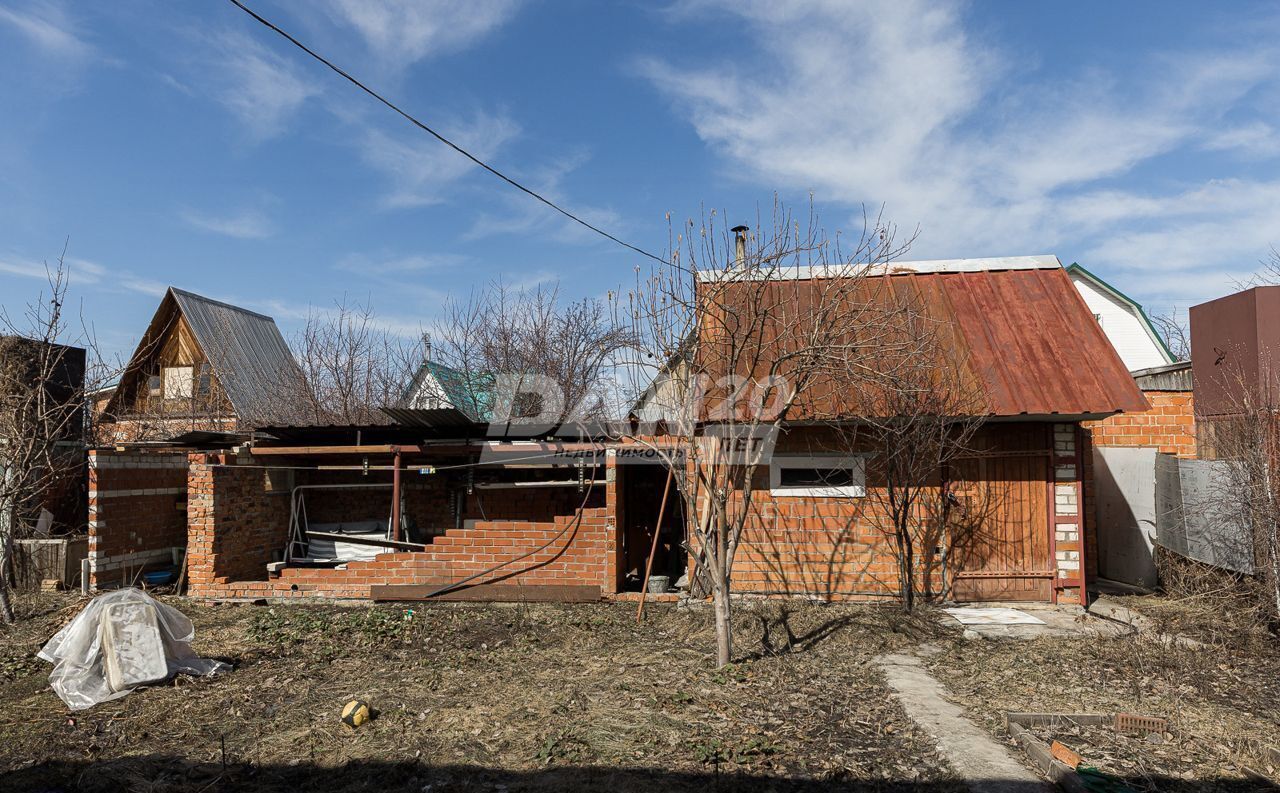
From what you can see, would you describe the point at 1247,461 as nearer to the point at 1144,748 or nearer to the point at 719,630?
the point at 1144,748

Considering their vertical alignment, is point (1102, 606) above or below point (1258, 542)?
below

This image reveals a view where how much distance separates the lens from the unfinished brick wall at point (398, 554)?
10.4 metres

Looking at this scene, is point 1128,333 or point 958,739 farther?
point 1128,333

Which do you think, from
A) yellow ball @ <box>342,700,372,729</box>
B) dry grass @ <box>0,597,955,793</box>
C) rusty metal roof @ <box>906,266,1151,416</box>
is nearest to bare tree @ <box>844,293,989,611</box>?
rusty metal roof @ <box>906,266,1151,416</box>

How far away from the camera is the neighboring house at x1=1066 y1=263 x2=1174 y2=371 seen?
21250mm

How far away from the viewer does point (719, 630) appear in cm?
716

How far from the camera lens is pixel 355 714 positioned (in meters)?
5.90

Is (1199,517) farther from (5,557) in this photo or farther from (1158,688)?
(5,557)

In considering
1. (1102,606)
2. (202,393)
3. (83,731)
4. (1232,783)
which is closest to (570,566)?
(83,731)

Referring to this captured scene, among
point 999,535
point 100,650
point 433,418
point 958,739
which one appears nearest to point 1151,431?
point 999,535

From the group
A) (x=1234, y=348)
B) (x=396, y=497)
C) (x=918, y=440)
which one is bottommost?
(x=396, y=497)

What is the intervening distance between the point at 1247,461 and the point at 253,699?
9.55 meters

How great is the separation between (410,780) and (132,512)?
901 cm

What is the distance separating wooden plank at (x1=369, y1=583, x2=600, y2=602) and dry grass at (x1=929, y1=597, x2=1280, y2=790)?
14.1 feet
